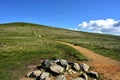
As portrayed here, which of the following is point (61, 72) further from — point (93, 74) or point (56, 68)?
point (93, 74)

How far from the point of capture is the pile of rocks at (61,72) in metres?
25.1

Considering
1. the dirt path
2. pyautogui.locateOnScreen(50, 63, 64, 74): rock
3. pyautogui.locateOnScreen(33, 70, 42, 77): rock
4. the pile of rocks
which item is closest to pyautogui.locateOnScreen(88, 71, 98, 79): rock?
the pile of rocks

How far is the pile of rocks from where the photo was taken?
25.1 m

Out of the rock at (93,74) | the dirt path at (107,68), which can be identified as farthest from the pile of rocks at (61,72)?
the dirt path at (107,68)

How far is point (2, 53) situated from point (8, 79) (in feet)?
44.5

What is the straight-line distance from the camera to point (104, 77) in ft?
84.3

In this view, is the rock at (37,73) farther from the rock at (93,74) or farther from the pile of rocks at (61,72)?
the rock at (93,74)

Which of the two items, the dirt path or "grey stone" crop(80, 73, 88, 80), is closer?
"grey stone" crop(80, 73, 88, 80)

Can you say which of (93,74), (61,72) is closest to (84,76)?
(93,74)

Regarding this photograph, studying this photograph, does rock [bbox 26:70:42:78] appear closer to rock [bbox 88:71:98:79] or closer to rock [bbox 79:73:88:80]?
rock [bbox 79:73:88:80]

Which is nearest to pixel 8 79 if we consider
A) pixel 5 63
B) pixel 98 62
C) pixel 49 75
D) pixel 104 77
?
pixel 49 75

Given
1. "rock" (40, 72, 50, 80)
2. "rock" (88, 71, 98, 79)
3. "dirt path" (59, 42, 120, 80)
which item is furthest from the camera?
"dirt path" (59, 42, 120, 80)

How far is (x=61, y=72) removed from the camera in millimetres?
26219

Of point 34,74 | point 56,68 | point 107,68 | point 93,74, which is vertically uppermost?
point 56,68
